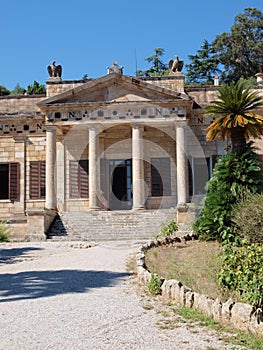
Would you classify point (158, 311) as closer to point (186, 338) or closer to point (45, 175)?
point (186, 338)

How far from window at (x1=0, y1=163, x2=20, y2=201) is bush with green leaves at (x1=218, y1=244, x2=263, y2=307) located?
59.5 feet

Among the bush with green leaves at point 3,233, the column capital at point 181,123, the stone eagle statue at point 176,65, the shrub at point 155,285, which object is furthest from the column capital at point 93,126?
the shrub at point 155,285

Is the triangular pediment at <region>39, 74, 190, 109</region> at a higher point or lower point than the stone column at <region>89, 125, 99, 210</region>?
higher

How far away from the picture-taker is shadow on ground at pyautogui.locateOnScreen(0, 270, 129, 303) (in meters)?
7.14

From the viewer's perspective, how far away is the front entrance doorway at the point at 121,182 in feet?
75.9

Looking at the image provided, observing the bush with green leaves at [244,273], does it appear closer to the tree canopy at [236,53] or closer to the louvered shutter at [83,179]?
the louvered shutter at [83,179]

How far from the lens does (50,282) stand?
26.6ft

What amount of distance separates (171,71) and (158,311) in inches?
725

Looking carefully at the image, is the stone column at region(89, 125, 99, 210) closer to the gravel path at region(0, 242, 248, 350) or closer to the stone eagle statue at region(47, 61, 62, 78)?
the stone eagle statue at region(47, 61, 62, 78)

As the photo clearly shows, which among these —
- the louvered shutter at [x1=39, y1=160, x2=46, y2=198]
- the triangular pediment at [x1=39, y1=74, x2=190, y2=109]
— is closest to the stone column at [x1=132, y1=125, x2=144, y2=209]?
the triangular pediment at [x1=39, y1=74, x2=190, y2=109]

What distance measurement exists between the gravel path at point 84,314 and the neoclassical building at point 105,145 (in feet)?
37.6

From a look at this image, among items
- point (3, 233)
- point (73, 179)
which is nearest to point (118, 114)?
point (73, 179)

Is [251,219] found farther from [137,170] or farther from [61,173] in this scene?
[61,173]

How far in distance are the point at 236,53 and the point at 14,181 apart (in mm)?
31048
